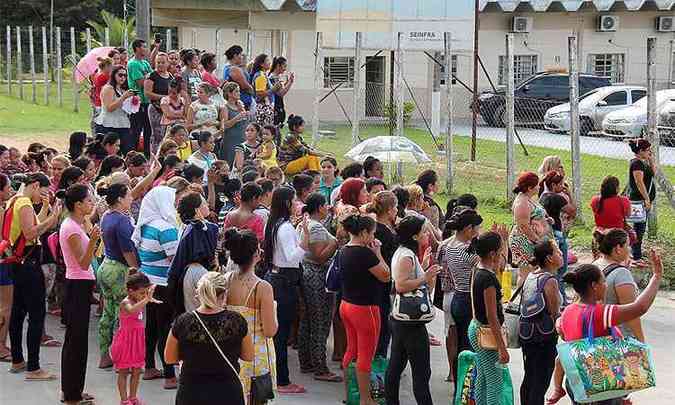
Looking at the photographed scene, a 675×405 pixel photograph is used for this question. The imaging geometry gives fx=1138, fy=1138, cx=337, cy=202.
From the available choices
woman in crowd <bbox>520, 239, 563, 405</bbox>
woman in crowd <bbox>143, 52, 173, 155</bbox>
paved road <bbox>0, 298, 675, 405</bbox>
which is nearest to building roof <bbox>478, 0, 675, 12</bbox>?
woman in crowd <bbox>143, 52, 173, 155</bbox>

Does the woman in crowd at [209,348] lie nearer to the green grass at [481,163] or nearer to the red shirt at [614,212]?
the red shirt at [614,212]

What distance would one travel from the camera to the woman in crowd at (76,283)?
895 centimetres

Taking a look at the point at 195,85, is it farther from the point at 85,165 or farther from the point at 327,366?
the point at 327,366

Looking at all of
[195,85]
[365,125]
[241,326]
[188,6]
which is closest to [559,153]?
[365,125]

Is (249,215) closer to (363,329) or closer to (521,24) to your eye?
(363,329)

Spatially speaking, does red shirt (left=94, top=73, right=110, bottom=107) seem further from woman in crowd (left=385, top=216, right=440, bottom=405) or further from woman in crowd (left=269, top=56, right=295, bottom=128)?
woman in crowd (left=385, top=216, right=440, bottom=405)

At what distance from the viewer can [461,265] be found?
932 cm

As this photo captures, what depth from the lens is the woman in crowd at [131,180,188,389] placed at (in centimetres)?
968

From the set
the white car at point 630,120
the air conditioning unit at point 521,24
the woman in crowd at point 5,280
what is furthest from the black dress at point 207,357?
the air conditioning unit at point 521,24

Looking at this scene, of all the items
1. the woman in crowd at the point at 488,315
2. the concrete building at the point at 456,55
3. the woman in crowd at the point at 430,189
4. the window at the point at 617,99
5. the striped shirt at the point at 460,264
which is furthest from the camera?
the concrete building at the point at 456,55

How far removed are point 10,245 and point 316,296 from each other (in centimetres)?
268

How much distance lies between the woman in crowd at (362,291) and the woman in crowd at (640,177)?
5959 millimetres

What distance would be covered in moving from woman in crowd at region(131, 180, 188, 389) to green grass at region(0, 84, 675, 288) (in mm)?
7088

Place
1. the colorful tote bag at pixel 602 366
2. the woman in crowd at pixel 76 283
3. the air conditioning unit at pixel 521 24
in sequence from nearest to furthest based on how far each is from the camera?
the colorful tote bag at pixel 602 366 < the woman in crowd at pixel 76 283 < the air conditioning unit at pixel 521 24
